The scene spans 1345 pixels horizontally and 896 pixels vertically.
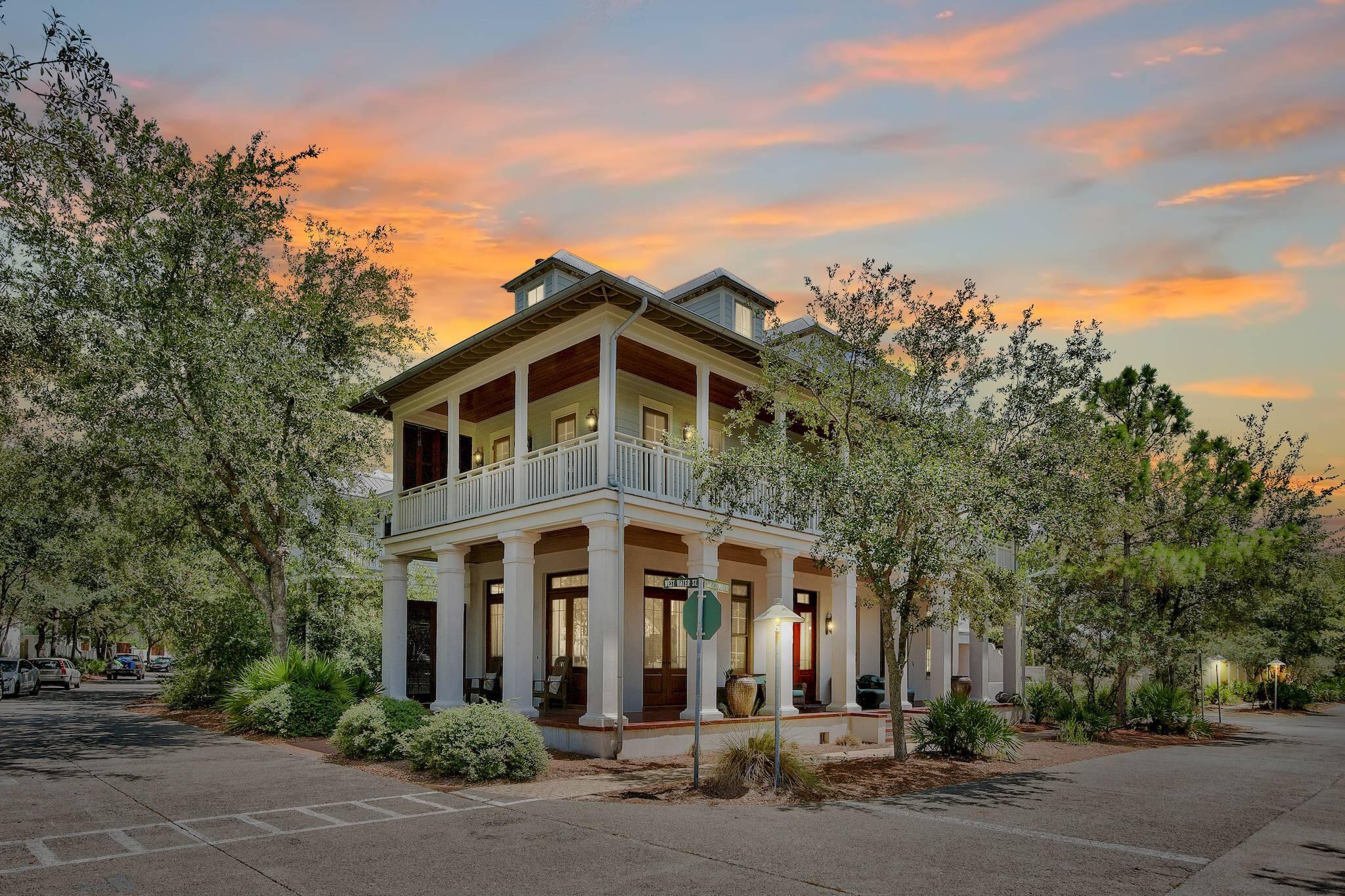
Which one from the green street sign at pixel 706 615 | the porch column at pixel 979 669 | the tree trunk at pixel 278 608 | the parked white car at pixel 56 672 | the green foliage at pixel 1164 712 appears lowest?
the parked white car at pixel 56 672

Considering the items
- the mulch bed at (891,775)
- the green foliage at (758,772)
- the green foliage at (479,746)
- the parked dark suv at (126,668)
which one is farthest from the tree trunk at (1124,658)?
the parked dark suv at (126,668)

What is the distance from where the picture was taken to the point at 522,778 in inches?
478

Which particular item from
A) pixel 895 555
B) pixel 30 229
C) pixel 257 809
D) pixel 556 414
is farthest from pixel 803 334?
pixel 30 229

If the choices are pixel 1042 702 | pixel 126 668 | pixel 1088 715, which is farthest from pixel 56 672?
pixel 1088 715

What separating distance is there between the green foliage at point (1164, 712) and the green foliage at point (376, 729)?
18353mm

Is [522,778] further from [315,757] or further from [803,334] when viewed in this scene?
[803,334]

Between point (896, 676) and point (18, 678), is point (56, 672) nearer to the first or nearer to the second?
point (18, 678)

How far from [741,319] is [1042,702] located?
507 inches

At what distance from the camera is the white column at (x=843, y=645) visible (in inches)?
726

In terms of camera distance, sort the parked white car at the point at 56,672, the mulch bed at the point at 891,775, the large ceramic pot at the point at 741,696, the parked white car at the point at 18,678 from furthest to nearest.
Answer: the parked white car at the point at 56,672, the parked white car at the point at 18,678, the large ceramic pot at the point at 741,696, the mulch bed at the point at 891,775

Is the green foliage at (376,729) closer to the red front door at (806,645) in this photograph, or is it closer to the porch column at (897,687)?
the porch column at (897,687)

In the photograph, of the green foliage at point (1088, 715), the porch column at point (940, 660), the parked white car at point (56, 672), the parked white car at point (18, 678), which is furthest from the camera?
the parked white car at point (56, 672)

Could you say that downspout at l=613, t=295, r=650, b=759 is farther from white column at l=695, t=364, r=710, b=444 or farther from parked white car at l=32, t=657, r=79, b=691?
parked white car at l=32, t=657, r=79, b=691

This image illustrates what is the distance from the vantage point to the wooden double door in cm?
1859
